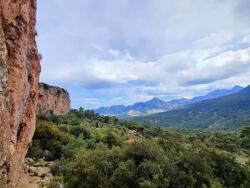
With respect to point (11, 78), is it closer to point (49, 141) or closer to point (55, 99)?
point (49, 141)

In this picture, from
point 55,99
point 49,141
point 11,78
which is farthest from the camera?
point 55,99

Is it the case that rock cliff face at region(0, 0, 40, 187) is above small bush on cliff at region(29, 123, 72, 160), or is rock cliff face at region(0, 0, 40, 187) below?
above

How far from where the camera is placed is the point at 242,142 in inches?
3681

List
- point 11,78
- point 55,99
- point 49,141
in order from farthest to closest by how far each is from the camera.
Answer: point 55,99
point 49,141
point 11,78

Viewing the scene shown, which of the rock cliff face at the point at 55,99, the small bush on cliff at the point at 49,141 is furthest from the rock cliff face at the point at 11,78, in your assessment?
the rock cliff face at the point at 55,99

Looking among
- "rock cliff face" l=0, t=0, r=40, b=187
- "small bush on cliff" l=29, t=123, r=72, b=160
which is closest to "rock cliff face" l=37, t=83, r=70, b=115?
"small bush on cliff" l=29, t=123, r=72, b=160

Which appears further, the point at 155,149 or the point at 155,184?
the point at 155,149

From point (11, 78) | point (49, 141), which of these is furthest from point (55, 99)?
point (11, 78)

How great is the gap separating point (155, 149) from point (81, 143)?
24.2 meters

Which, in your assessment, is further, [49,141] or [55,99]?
[55,99]

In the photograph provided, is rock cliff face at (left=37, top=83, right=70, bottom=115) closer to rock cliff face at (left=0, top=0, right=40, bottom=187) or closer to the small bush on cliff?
the small bush on cliff

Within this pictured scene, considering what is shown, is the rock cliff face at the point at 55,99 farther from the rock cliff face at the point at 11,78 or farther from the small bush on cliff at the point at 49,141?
the rock cliff face at the point at 11,78

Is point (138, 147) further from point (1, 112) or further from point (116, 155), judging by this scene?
point (1, 112)

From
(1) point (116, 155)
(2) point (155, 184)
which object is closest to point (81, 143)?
(1) point (116, 155)
